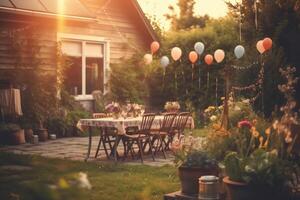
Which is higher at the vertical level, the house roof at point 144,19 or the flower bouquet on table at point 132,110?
the house roof at point 144,19

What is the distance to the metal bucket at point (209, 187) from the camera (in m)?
4.92

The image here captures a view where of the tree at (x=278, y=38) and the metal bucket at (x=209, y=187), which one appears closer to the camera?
the metal bucket at (x=209, y=187)

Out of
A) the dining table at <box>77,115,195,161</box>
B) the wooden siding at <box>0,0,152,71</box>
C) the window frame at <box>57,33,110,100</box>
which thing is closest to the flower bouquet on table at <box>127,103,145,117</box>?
the dining table at <box>77,115,195,161</box>

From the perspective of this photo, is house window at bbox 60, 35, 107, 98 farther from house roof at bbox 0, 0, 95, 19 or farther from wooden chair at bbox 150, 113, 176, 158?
wooden chair at bbox 150, 113, 176, 158

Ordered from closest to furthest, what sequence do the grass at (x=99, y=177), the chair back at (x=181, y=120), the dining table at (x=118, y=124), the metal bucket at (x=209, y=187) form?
the metal bucket at (x=209, y=187)
the grass at (x=99, y=177)
the dining table at (x=118, y=124)
the chair back at (x=181, y=120)

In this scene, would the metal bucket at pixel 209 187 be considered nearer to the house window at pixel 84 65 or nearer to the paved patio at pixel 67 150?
the paved patio at pixel 67 150

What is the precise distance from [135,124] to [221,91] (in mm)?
8175

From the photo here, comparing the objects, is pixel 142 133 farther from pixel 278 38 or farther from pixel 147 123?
pixel 278 38

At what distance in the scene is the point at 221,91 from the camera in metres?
17.2

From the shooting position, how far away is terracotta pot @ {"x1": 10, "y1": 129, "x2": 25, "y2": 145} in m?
11.9

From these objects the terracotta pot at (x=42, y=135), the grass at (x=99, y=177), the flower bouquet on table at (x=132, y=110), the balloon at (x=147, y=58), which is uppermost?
the balloon at (x=147, y=58)

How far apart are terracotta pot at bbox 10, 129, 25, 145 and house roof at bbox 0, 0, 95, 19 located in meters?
2.56

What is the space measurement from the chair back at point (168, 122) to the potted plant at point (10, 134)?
368 centimetres

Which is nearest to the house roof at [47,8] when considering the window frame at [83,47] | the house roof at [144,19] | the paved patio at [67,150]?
the window frame at [83,47]
